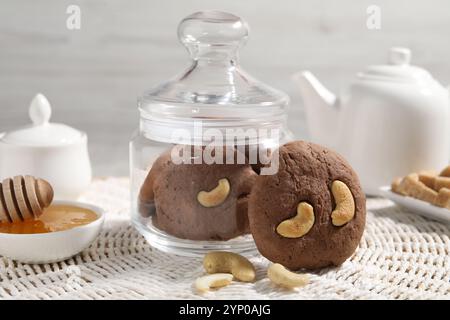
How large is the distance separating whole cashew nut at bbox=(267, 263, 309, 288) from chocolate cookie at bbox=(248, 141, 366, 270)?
42mm

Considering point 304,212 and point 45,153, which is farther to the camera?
point 45,153

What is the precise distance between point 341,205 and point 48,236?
1.22ft

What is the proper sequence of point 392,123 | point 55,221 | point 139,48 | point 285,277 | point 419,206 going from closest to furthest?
point 285,277 → point 55,221 → point 419,206 → point 392,123 → point 139,48

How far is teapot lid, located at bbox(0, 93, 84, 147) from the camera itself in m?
1.20

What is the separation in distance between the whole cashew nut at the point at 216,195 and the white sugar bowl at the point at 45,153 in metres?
0.36

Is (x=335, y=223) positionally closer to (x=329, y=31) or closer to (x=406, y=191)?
(x=406, y=191)

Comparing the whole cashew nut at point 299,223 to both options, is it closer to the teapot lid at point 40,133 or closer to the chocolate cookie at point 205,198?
the chocolate cookie at point 205,198

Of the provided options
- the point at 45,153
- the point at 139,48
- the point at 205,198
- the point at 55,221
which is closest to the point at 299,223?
the point at 205,198

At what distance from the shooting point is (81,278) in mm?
917

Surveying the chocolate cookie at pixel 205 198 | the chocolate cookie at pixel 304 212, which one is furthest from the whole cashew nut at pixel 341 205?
the chocolate cookie at pixel 205 198

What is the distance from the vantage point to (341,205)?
92 centimetres

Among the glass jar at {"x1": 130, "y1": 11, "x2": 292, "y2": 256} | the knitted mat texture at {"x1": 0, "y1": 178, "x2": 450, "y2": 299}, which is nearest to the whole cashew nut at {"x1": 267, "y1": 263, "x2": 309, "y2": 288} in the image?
the knitted mat texture at {"x1": 0, "y1": 178, "x2": 450, "y2": 299}

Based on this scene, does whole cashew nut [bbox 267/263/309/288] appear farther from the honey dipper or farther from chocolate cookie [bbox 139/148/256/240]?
the honey dipper

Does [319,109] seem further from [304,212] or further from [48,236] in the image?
[48,236]
